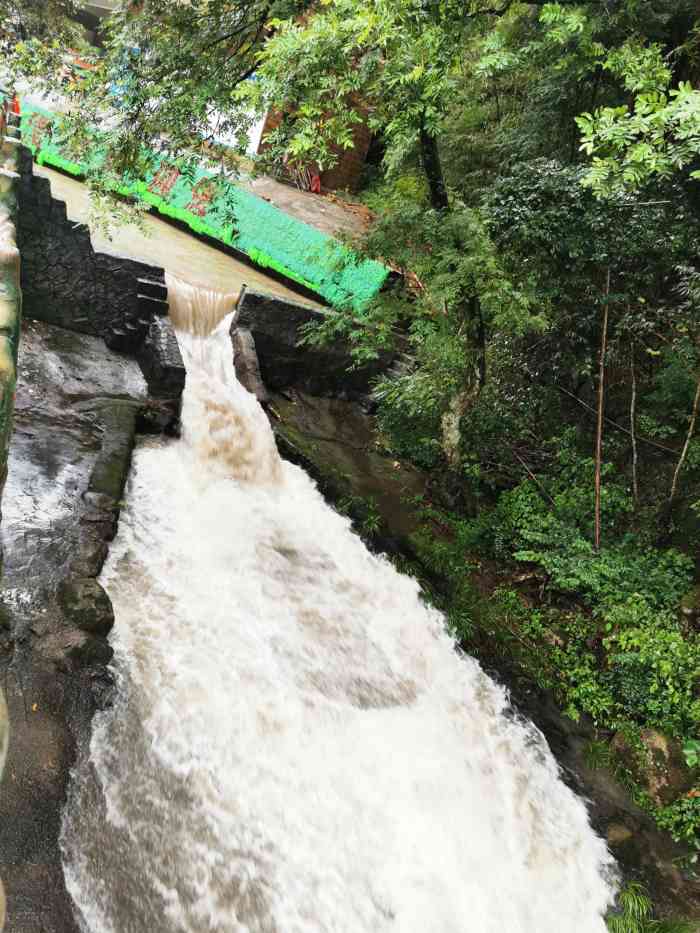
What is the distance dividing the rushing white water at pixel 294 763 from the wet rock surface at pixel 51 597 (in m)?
0.21

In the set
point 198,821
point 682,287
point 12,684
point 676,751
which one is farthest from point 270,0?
point 676,751

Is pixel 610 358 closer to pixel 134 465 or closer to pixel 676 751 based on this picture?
pixel 676 751

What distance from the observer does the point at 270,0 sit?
262 inches

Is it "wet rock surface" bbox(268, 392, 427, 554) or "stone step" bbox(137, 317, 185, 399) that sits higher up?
"stone step" bbox(137, 317, 185, 399)

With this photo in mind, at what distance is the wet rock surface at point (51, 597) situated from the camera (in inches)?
133

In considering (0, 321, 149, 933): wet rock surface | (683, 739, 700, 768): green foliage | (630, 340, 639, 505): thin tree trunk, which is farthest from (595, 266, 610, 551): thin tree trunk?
(0, 321, 149, 933): wet rock surface

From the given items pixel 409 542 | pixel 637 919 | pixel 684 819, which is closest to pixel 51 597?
pixel 409 542

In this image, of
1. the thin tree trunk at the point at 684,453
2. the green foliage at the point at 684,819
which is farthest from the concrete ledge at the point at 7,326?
the thin tree trunk at the point at 684,453

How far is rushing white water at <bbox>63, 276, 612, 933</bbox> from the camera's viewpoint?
12.6 feet

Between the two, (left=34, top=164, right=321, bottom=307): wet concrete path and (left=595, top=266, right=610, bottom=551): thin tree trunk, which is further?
(left=34, top=164, right=321, bottom=307): wet concrete path

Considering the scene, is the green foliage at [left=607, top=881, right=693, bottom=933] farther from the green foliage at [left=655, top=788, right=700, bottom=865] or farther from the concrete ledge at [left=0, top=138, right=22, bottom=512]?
the concrete ledge at [left=0, top=138, right=22, bottom=512]

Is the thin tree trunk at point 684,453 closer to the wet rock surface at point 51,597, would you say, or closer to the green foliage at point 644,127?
the green foliage at point 644,127

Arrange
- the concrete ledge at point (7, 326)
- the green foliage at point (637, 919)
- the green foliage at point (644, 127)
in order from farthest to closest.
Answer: the green foliage at point (637, 919) → the green foliage at point (644, 127) → the concrete ledge at point (7, 326)

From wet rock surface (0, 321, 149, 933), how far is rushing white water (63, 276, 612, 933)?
21cm
